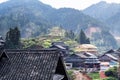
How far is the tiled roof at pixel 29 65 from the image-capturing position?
659 inches

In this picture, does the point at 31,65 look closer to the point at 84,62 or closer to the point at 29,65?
the point at 29,65

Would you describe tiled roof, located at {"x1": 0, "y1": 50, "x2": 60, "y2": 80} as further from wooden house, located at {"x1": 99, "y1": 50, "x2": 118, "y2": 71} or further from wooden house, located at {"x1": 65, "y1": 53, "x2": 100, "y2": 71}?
wooden house, located at {"x1": 99, "y1": 50, "x2": 118, "y2": 71}

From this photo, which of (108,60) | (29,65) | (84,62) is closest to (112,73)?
(84,62)

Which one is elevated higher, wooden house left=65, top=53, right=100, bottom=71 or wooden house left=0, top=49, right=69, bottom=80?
wooden house left=0, top=49, right=69, bottom=80

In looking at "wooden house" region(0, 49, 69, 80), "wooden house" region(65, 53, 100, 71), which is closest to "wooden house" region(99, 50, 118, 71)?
"wooden house" region(65, 53, 100, 71)

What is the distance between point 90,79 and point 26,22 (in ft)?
434

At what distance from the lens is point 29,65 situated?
56.6ft

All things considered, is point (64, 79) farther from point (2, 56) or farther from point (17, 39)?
point (17, 39)

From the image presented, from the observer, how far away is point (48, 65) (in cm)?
1702

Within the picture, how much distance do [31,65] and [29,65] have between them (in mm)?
109

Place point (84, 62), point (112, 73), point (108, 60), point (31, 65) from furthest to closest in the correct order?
point (108, 60)
point (84, 62)
point (112, 73)
point (31, 65)

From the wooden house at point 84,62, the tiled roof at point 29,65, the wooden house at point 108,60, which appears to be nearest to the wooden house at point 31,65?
the tiled roof at point 29,65

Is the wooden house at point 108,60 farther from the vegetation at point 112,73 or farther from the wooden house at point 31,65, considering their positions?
the wooden house at point 31,65

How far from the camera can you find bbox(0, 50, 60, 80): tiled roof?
55.0 ft
